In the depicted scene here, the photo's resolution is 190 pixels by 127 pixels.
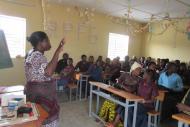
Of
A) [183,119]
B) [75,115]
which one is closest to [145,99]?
[183,119]

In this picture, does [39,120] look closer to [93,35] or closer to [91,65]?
[91,65]

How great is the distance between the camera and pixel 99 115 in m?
3.48

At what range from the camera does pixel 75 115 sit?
3621 mm

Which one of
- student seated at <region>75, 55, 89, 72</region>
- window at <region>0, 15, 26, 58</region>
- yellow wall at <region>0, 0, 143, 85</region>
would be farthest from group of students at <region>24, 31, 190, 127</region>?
window at <region>0, 15, 26, 58</region>

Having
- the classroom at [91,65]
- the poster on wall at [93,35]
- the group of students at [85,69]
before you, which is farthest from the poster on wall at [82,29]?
the group of students at [85,69]

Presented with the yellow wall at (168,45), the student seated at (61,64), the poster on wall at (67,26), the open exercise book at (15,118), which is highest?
the poster on wall at (67,26)

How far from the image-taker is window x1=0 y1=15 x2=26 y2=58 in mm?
4761

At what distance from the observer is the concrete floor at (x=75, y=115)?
3220 mm

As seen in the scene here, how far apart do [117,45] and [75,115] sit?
4200 mm

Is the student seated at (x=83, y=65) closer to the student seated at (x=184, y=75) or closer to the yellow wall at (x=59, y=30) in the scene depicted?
the yellow wall at (x=59, y=30)

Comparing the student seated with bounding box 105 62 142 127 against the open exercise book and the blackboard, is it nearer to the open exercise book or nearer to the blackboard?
the open exercise book

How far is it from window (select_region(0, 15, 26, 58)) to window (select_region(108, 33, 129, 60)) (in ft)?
10.5

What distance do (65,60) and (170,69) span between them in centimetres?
291

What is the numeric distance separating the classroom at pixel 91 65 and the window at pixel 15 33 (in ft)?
0.08
